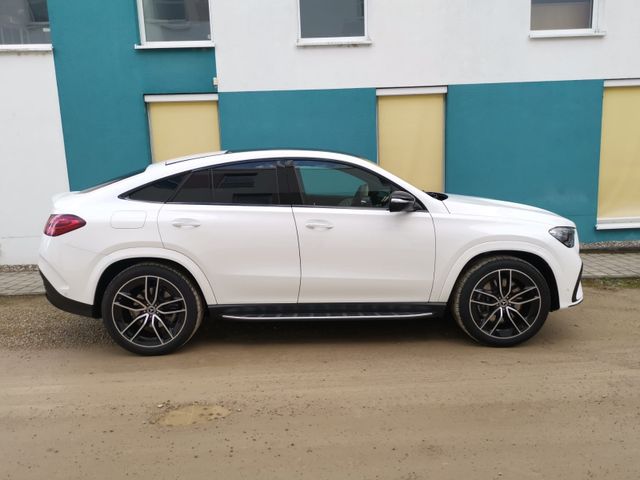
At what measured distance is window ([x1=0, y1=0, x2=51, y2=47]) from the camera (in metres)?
8.31

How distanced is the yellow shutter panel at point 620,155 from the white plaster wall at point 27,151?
865cm

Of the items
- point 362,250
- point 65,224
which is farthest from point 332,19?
point 65,224

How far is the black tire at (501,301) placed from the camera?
467cm

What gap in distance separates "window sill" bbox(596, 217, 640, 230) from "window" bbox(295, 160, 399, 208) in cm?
573

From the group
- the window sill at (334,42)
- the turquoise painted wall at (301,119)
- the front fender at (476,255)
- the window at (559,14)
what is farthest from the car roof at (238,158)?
the window at (559,14)

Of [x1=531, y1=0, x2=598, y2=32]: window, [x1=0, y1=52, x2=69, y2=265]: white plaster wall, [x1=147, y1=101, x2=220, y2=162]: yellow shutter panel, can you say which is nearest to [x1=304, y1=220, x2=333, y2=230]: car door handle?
[x1=147, y1=101, x2=220, y2=162]: yellow shutter panel

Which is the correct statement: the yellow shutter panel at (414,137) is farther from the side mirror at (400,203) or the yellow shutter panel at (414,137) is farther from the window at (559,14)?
the side mirror at (400,203)

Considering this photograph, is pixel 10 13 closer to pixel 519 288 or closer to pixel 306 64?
pixel 306 64

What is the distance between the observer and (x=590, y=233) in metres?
8.87

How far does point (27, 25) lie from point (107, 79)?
5.03ft

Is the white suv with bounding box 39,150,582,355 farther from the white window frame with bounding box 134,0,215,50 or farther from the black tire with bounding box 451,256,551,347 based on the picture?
the white window frame with bounding box 134,0,215,50

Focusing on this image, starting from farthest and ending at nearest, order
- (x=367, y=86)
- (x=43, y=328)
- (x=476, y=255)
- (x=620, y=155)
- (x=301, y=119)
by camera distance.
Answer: (x=620, y=155) < (x=301, y=119) < (x=367, y=86) < (x=43, y=328) < (x=476, y=255)

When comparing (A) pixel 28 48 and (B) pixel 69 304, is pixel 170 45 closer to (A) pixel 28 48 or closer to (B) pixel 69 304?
(A) pixel 28 48

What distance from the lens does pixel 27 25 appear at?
8336 mm
